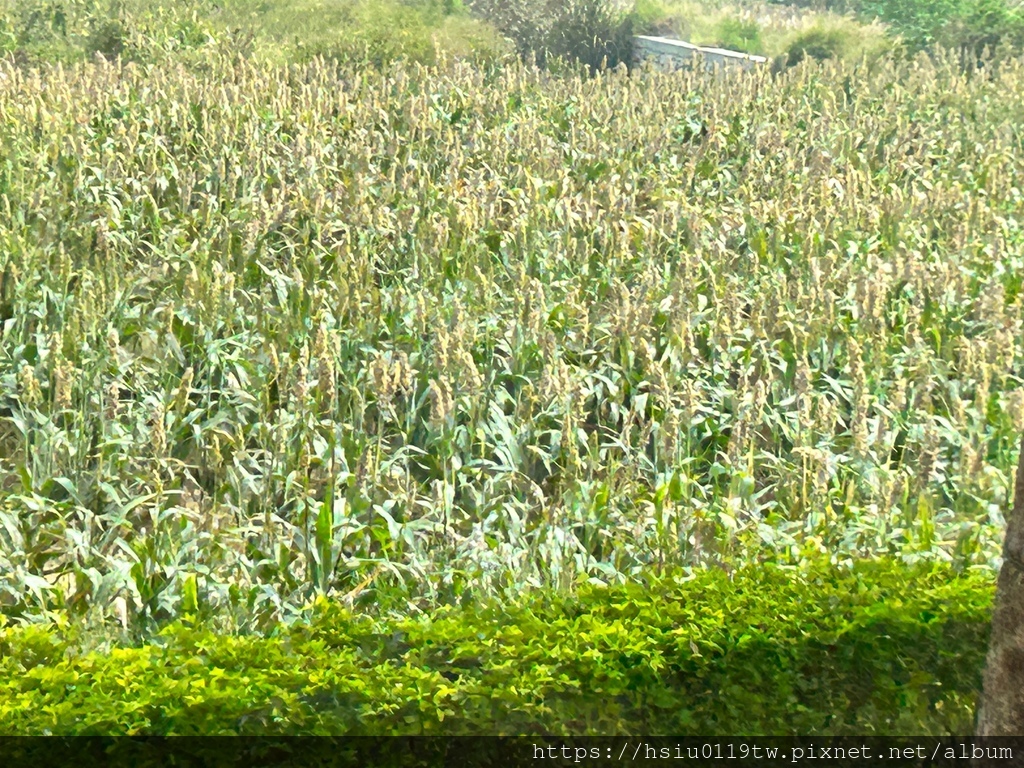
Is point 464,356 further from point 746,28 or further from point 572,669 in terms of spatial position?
point 746,28

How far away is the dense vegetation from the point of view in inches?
172

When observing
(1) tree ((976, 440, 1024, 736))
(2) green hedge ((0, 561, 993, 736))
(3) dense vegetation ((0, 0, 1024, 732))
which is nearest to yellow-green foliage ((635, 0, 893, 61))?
(3) dense vegetation ((0, 0, 1024, 732))

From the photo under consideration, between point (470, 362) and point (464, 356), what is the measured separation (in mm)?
45

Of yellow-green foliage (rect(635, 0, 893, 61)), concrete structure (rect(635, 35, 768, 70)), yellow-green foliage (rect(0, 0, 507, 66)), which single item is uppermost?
yellow-green foliage (rect(0, 0, 507, 66))

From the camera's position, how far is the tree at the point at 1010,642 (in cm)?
297

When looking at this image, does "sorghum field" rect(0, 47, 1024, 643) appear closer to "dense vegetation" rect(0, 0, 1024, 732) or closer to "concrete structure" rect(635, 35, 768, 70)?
"dense vegetation" rect(0, 0, 1024, 732)

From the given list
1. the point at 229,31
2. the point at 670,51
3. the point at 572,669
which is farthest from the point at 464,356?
the point at 670,51

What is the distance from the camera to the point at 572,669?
10.7 ft

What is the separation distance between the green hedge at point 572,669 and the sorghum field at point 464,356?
0.42 meters

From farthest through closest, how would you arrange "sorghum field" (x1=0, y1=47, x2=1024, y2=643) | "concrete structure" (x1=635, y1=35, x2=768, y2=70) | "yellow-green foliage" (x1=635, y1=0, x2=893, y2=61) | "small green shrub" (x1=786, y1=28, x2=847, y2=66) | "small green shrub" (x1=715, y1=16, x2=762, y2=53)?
1. "small green shrub" (x1=715, y1=16, x2=762, y2=53)
2. "concrete structure" (x1=635, y1=35, x2=768, y2=70)
3. "yellow-green foliage" (x1=635, y1=0, x2=893, y2=61)
4. "small green shrub" (x1=786, y1=28, x2=847, y2=66)
5. "sorghum field" (x1=0, y1=47, x2=1024, y2=643)

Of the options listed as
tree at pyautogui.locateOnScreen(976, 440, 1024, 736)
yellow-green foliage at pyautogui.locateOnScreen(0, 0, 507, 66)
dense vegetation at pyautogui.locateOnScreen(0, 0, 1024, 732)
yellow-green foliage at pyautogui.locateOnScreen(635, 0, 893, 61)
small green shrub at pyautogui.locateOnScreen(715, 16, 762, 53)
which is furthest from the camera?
small green shrub at pyautogui.locateOnScreen(715, 16, 762, 53)

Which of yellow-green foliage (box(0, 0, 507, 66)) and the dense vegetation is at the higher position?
yellow-green foliage (box(0, 0, 507, 66))

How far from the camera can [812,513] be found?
4.64 metres

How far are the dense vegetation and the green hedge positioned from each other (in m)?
0.03
